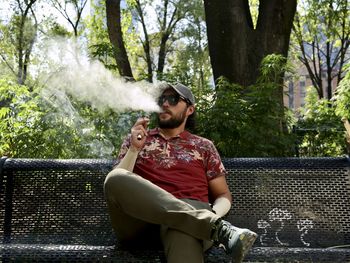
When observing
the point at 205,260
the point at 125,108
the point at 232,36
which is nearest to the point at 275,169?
the point at 205,260

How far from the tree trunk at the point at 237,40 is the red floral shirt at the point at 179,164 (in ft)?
11.5

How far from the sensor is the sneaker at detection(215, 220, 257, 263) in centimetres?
227

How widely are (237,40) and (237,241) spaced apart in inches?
196

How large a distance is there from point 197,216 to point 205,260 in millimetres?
270

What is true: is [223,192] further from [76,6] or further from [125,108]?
[76,6]

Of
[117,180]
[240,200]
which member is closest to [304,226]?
[240,200]

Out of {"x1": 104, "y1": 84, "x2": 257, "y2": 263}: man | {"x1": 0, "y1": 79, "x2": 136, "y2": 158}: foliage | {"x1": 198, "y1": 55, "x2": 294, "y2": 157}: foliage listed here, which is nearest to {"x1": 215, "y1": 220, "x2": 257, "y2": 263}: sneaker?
{"x1": 104, "y1": 84, "x2": 257, "y2": 263}: man

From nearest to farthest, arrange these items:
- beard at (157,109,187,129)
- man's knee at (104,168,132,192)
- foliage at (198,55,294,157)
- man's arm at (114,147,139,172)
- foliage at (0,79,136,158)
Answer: man's knee at (104,168,132,192), man's arm at (114,147,139,172), beard at (157,109,187,129), foliage at (198,55,294,157), foliage at (0,79,136,158)

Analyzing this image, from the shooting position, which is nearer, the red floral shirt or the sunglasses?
the red floral shirt

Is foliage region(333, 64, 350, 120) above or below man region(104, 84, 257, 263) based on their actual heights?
above

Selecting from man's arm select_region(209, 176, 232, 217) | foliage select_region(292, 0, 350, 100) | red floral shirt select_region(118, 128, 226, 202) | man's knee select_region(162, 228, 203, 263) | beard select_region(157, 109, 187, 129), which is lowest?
man's knee select_region(162, 228, 203, 263)

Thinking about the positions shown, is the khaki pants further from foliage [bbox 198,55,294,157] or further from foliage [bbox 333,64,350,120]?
foliage [bbox 333,64,350,120]

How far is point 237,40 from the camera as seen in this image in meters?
6.87

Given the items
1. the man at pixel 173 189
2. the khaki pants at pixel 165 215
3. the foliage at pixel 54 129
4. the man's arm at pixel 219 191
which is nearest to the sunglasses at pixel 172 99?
the man at pixel 173 189
